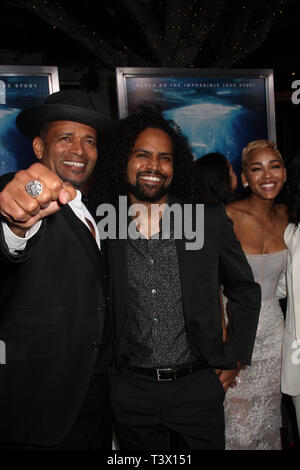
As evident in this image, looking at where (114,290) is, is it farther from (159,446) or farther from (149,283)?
(159,446)

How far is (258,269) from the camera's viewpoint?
2.45 metres

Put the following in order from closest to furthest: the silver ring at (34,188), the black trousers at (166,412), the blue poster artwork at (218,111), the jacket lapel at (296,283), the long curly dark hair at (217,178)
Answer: the silver ring at (34,188) → the black trousers at (166,412) → the jacket lapel at (296,283) → the long curly dark hair at (217,178) → the blue poster artwork at (218,111)

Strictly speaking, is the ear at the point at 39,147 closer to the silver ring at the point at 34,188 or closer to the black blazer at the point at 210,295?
the black blazer at the point at 210,295

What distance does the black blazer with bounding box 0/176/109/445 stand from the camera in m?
1.37

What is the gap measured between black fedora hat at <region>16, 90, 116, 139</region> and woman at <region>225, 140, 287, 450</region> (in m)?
1.06

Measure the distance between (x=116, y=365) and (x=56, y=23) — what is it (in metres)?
4.09

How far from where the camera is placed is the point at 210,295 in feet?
5.80

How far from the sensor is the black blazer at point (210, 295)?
1.70 meters

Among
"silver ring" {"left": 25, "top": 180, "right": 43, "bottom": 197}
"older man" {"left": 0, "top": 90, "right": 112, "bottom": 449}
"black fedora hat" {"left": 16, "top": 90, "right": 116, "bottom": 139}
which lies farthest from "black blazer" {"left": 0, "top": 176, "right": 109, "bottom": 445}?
"black fedora hat" {"left": 16, "top": 90, "right": 116, "bottom": 139}

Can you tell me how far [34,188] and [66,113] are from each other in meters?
1.03

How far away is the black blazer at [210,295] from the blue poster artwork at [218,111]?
209 centimetres

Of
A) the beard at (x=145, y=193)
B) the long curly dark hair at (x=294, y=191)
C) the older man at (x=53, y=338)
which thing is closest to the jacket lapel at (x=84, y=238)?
the older man at (x=53, y=338)
